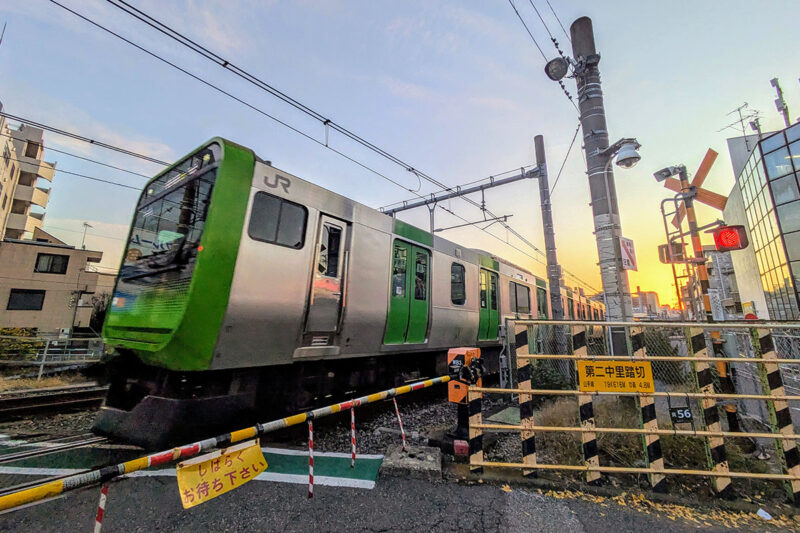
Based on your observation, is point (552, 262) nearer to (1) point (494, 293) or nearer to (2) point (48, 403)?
(1) point (494, 293)

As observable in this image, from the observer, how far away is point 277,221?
A: 168 inches

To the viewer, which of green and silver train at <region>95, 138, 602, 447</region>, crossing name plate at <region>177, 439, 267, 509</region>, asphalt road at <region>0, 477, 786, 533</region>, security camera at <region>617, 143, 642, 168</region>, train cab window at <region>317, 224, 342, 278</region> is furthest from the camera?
security camera at <region>617, 143, 642, 168</region>

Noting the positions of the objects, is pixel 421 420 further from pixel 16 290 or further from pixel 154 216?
pixel 16 290

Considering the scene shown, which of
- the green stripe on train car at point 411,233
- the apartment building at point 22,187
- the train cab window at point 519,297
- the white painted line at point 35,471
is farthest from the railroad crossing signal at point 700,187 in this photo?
the apartment building at point 22,187

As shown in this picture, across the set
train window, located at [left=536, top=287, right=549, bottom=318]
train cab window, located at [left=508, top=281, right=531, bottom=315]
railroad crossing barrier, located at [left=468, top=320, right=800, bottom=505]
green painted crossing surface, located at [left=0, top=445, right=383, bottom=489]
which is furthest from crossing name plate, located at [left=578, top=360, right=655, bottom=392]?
train window, located at [left=536, top=287, right=549, bottom=318]

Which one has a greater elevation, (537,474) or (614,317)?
(614,317)

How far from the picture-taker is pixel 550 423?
193 inches

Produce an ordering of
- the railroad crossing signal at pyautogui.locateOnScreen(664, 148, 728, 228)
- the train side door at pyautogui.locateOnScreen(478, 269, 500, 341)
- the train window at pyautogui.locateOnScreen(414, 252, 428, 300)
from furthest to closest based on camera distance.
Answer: the train side door at pyautogui.locateOnScreen(478, 269, 500, 341), the railroad crossing signal at pyautogui.locateOnScreen(664, 148, 728, 228), the train window at pyautogui.locateOnScreen(414, 252, 428, 300)

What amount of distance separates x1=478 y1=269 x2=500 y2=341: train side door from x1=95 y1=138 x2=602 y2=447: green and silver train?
335cm

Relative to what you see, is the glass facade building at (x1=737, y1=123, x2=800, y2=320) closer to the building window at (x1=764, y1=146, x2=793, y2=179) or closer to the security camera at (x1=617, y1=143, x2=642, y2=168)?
the building window at (x1=764, y1=146, x2=793, y2=179)

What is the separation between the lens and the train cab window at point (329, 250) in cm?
474

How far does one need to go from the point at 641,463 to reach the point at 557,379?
3292 millimetres

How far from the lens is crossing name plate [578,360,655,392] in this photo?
353cm

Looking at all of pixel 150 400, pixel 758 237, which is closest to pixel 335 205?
pixel 150 400
